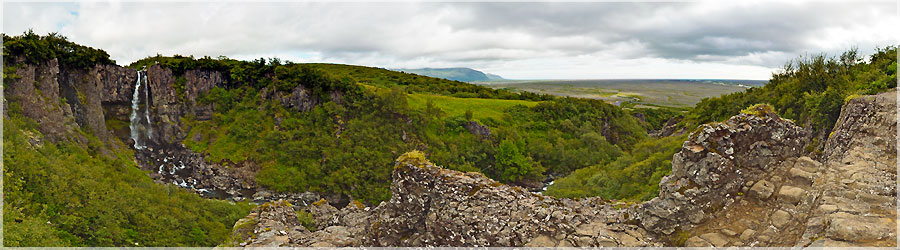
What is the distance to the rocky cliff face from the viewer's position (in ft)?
24.4

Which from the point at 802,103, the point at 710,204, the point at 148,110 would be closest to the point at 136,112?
the point at 148,110

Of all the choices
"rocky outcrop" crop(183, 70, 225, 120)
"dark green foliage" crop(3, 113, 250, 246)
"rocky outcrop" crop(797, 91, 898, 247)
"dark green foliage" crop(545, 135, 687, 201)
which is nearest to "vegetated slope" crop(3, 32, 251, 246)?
"dark green foliage" crop(3, 113, 250, 246)

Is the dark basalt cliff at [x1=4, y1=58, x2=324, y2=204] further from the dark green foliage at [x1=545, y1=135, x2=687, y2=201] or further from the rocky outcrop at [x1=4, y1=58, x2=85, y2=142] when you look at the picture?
the dark green foliage at [x1=545, y1=135, x2=687, y2=201]

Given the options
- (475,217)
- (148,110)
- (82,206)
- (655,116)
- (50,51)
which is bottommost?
(82,206)

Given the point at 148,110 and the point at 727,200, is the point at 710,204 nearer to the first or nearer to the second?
the point at 727,200

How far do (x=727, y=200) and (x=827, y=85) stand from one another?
21.3 meters

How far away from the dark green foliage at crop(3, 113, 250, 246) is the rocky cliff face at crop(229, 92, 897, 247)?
15.5 m

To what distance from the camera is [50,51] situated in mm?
34375

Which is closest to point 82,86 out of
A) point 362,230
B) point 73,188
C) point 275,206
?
point 73,188

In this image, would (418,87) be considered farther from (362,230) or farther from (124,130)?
(362,230)

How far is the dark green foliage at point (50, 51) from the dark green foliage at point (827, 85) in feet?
173

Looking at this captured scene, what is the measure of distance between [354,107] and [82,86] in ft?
96.8

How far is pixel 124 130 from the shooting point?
49.1 m

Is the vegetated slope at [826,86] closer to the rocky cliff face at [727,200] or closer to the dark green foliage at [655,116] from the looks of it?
the rocky cliff face at [727,200]
